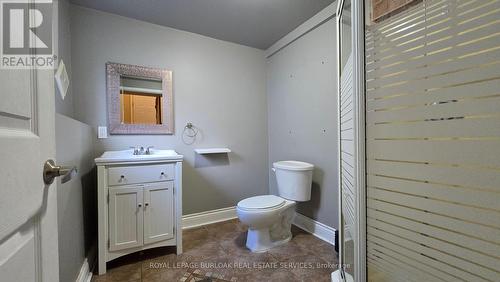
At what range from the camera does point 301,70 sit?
2279 mm

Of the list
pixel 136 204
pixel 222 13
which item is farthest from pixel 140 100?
pixel 222 13

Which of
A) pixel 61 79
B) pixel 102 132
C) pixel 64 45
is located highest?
pixel 64 45

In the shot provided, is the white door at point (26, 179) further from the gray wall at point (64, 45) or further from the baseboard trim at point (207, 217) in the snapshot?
the baseboard trim at point (207, 217)

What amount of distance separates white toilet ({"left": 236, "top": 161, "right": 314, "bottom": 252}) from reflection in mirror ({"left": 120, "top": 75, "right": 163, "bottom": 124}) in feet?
4.28

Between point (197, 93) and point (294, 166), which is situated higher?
point (197, 93)

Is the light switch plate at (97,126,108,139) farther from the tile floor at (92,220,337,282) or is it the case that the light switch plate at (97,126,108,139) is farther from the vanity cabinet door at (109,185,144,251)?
the tile floor at (92,220,337,282)

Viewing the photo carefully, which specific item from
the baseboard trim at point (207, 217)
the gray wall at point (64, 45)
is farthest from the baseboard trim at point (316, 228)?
the gray wall at point (64, 45)

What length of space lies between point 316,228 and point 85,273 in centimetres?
195

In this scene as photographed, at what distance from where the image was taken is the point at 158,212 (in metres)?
1.67

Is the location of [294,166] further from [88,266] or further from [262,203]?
[88,266]

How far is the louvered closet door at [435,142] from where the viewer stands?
0.47m

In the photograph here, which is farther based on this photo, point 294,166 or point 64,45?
point 294,166

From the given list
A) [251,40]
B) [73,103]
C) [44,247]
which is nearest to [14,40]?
[44,247]

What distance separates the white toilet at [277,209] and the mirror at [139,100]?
1.22m
